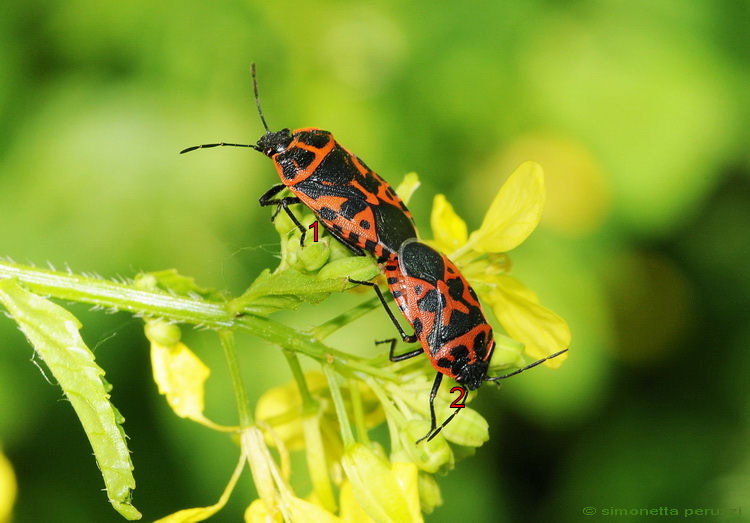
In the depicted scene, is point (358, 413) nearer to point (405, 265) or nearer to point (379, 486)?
point (379, 486)

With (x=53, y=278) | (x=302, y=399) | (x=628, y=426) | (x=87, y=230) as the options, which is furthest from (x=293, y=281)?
(x=628, y=426)

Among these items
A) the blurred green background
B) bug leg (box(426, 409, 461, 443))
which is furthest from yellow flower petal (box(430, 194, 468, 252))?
the blurred green background

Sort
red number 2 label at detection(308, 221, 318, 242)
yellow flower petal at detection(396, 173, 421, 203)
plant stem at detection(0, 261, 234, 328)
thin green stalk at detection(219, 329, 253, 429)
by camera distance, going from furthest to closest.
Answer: yellow flower petal at detection(396, 173, 421, 203) → red number 2 label at detection(308, 221, 318, 242) → thin green stalk at detection(219, 329, 253, 429) → plant stem at detection(0, 261, 234, 328)

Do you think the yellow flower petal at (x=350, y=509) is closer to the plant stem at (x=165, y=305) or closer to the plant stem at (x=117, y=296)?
the plant stem at (x=165, y=305)

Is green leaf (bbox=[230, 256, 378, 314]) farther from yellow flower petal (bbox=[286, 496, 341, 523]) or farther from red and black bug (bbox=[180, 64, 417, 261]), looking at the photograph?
yellow flower petal (bbox=[286, 496, 341, 523])

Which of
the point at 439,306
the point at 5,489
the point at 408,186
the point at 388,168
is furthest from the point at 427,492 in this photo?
the point at 388,168

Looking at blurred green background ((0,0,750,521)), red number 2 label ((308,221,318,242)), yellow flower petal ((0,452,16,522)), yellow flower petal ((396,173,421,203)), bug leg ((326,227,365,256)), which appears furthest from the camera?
blurred green background ((0,0,750,521))

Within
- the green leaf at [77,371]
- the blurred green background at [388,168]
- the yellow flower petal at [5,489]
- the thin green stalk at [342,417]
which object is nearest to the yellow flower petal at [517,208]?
the thin green stalk at [342,417]
